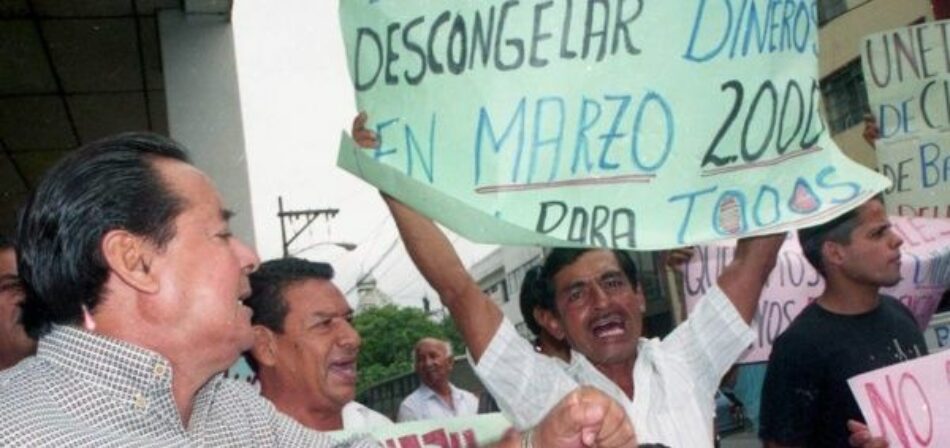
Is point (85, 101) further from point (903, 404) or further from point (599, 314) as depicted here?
point (903, 404)

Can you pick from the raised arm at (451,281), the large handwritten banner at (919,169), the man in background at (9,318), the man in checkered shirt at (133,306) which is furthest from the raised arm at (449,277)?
the large handwritten banner at (919,169)

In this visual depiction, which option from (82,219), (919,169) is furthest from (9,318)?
(919,169)

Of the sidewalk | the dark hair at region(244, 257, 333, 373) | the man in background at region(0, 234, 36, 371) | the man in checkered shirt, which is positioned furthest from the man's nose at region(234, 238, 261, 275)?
the sidewalk

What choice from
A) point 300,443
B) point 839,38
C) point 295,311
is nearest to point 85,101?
point 295,311

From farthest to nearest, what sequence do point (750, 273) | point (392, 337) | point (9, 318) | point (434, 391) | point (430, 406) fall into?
point (392, 337), point (434, 391), point (430, 406), point (9, 318), point (750, 273)

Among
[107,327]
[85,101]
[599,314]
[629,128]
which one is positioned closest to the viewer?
[107,327]

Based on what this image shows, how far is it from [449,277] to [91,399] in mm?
1075

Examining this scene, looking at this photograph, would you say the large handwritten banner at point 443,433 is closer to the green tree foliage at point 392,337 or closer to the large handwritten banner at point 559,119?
the large handwritten banner at point 559,119

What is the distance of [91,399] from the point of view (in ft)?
4.81

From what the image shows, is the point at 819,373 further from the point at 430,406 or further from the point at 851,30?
the point at 851,30

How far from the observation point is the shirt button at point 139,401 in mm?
1491

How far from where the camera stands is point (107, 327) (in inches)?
60.9

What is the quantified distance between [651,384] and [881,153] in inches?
56.9

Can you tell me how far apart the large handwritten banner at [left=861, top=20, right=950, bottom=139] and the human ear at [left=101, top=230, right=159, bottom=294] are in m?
2.68
